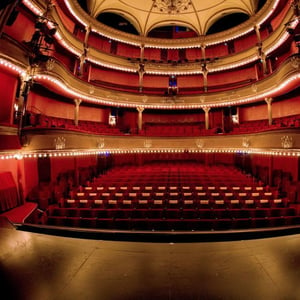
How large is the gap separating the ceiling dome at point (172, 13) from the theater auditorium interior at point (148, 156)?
3.8 inches

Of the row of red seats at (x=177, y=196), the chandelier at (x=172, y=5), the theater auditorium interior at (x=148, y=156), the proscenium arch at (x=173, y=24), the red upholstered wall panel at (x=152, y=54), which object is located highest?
the chandelier at (x=172, y=5)

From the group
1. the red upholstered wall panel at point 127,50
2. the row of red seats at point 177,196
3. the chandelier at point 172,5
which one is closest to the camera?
the row of red seats at point 177,196

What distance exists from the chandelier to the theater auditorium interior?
0.28 ft

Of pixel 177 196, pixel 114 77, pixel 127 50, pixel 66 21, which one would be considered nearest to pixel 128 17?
pixel 127 50

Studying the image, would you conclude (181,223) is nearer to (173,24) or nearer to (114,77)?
(114,77)

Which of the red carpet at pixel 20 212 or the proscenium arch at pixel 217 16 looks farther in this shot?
the proscenium arch at pixel 217 16

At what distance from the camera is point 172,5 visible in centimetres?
1538

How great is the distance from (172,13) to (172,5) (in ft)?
3.31

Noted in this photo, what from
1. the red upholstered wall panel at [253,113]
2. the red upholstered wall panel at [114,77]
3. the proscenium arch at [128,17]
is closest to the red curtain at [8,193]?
the red upholstered wall panel at [114,77]

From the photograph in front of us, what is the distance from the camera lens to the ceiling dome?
1468 centimetres

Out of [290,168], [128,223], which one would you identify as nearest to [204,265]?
[128,223]

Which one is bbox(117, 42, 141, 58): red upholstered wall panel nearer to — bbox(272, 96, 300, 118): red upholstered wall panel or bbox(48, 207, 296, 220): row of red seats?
bbox(272, 96, 300, 118): red upholstered wall panel

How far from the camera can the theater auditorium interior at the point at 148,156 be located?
2.30 m

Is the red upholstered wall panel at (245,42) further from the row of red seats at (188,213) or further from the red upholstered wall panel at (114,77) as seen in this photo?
the row of red seats at (188,213)
